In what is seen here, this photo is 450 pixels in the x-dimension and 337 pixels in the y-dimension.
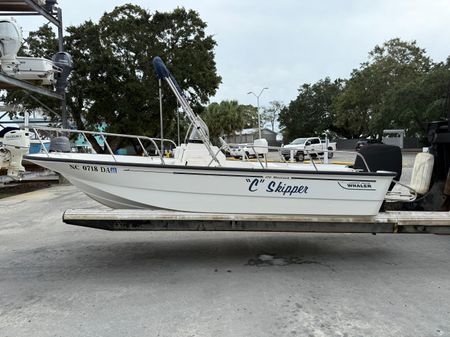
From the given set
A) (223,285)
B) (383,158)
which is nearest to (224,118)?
(383,158)

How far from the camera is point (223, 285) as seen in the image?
13.9ft

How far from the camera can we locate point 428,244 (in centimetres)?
586

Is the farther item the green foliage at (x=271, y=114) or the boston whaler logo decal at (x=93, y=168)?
the green foliage at (x=271, y=114)

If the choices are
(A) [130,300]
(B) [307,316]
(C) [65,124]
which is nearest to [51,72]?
(C) [65,124]

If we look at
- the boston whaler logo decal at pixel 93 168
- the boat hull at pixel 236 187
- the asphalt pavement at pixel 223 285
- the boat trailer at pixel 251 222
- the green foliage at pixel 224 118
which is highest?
the green foliage at pixel 224 118

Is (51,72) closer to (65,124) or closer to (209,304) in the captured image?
(65,124)

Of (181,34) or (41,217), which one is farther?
(181,34)

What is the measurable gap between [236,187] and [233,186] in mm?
35

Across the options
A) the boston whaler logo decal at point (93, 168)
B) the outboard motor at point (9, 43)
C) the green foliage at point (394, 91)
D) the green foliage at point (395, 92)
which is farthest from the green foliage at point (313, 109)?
the boston whaler logo decal at point (93, 168)

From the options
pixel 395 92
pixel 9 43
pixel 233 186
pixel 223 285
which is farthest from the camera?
pixel 395 92

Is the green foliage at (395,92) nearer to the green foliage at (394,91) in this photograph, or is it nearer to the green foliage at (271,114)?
the green foliage at (394,91)

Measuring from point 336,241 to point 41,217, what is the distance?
19.7 ft

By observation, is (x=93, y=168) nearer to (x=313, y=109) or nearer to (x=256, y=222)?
(x=256, y=222)

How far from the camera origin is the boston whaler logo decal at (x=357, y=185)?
443 centimetres
